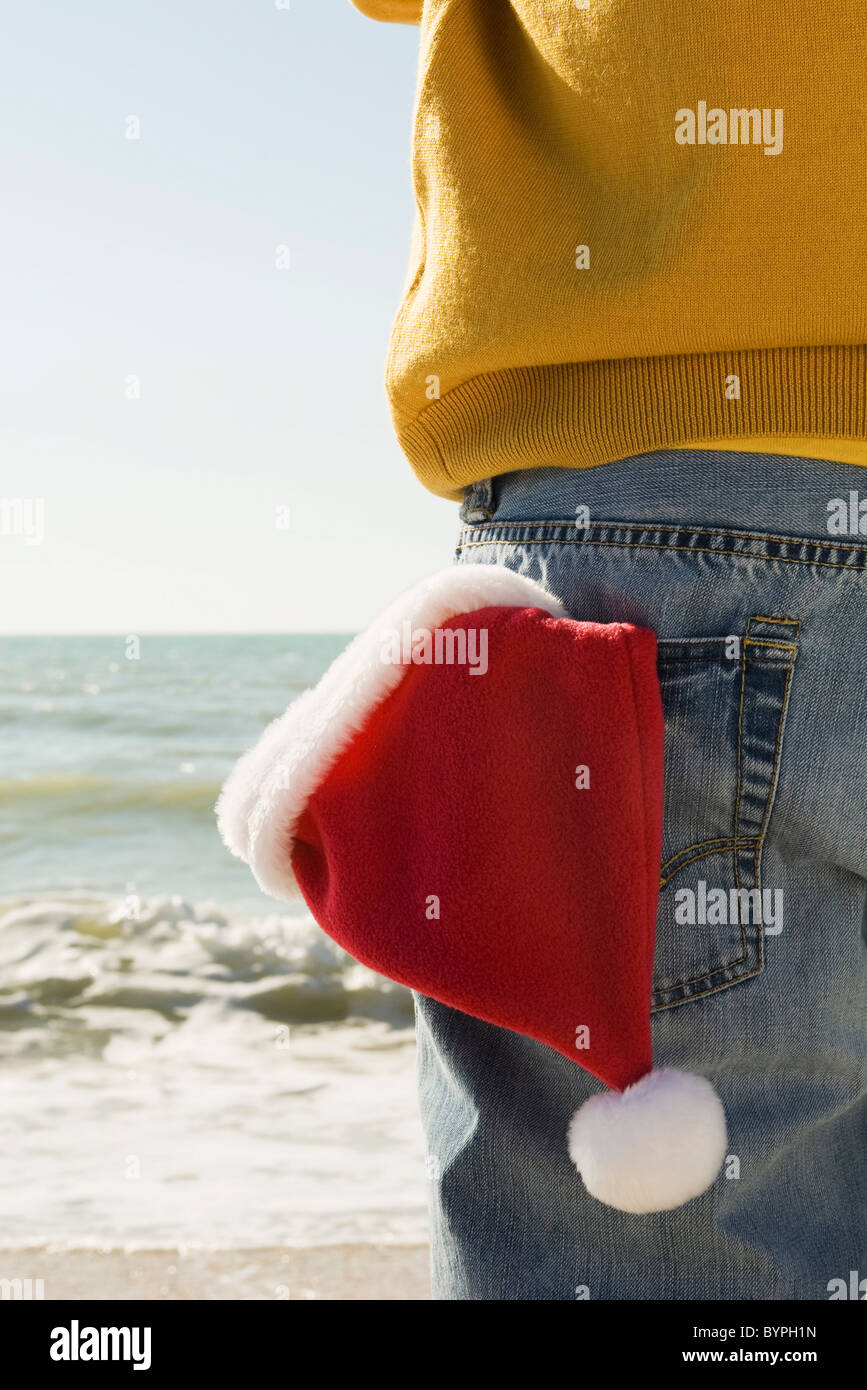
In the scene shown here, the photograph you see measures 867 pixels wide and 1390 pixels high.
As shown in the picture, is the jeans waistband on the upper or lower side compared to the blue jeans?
upper

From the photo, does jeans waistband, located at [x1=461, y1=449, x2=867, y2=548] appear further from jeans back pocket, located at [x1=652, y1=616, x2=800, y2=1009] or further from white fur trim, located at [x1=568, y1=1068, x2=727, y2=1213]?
white fur trim, located at [x1=568, y1=1068, x2=727, y2=1213]

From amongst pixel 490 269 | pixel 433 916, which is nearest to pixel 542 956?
pixel 433 916

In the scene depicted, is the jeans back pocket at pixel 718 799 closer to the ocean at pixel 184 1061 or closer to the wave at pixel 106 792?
the ocean at pixel 184 1061

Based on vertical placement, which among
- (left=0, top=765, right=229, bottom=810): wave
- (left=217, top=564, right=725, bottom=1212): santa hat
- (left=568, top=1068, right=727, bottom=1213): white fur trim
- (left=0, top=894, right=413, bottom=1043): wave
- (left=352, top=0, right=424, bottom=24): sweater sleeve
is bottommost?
(left=0, top=894, right=413, bottom=1043): wave

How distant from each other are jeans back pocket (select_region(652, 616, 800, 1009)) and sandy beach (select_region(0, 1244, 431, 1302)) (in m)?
1.12

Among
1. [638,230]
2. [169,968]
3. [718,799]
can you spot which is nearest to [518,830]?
[718,799]

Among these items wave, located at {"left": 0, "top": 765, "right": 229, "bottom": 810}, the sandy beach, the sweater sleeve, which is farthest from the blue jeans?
wave, located at {"left": 0, "top": 765, "right": 229, "bottom": 810}

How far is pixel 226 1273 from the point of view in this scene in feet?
5.58

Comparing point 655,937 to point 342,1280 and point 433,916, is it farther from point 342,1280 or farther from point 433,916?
point 342,1280

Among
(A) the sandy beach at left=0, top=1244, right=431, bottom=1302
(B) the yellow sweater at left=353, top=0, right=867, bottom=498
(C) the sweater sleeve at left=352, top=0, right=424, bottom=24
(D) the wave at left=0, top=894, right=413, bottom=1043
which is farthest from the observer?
(D) the wave at left=0, top=894, right=413, bottom=1043

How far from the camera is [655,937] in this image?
80 centimetres

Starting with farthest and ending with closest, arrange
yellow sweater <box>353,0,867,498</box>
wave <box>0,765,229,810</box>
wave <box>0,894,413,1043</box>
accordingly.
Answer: wave <box>0,765,229,810</box> < wave <box>0,894,413,1043</box> < yellow sweater <box>353,0,867,498</box>

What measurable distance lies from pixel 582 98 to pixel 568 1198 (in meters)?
0.77

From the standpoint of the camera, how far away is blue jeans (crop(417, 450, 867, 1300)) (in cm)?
77
